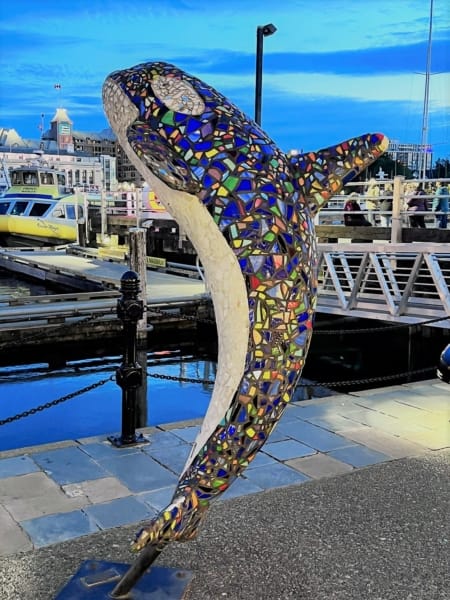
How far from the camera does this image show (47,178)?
30.8 metres

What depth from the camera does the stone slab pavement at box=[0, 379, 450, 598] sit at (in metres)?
3.92

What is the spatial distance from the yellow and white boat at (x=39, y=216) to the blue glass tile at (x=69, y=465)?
21.8 metres

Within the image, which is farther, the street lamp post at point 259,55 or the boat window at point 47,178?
the boat window at point 47,178

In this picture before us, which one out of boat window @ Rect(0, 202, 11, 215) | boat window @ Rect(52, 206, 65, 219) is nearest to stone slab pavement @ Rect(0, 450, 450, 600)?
boat window @ Rect(52, 206, 65, 219)

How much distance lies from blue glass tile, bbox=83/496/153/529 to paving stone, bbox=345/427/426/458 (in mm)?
2110

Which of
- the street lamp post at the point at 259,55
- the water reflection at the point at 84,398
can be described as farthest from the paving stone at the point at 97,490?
the street lamp post at the point at 259,55

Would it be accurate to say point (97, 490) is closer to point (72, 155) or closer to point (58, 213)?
point (58, 213)

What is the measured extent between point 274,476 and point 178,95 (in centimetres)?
299

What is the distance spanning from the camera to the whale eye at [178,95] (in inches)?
97.3

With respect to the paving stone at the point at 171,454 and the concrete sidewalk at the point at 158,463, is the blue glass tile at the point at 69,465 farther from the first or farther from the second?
the paving stone at the point at 171,454

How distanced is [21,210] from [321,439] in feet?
82.4

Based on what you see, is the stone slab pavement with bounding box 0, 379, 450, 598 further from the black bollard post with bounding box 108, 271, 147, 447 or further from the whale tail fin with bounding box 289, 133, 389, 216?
the whale tail fin with bounding box 289, 133, 389, 216

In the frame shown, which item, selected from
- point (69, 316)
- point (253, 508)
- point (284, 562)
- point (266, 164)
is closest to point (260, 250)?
point (266, 164)

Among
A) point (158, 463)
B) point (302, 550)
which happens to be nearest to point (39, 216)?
point (158, 463)
